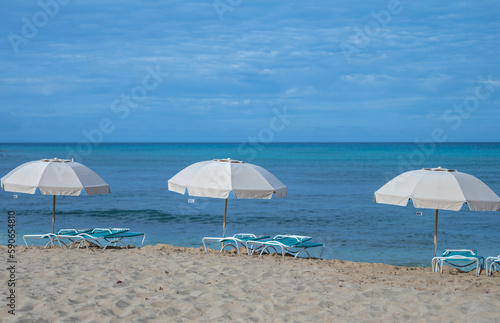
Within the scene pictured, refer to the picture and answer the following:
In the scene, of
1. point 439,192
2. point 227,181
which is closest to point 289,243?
point 227,181

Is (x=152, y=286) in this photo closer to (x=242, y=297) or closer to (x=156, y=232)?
(x=242, y=297)

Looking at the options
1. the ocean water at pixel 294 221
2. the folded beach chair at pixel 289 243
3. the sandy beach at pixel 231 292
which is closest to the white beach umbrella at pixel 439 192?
the sandy beach at pixel 231 292

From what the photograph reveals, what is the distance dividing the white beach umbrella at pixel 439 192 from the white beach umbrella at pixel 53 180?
5.53m

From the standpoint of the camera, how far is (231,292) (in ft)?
22.4

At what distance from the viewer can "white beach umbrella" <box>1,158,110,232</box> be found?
980 centimetres

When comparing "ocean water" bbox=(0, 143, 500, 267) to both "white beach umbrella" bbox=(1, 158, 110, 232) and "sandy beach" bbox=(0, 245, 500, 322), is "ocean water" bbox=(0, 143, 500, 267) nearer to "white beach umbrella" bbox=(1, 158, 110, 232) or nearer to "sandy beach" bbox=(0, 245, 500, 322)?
"white beach umbrella" bbox=(1, 158, 110, 232)

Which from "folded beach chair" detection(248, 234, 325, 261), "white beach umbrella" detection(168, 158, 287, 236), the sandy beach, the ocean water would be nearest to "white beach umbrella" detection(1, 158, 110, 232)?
the sandy beach

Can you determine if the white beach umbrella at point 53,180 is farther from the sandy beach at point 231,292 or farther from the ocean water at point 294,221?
the ocean water at point 294,221

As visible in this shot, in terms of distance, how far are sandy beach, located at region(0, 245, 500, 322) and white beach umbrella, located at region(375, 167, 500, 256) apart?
3.91ft

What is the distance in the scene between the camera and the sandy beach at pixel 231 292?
5809 mm

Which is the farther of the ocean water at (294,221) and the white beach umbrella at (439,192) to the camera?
the ocean water at (294,221)

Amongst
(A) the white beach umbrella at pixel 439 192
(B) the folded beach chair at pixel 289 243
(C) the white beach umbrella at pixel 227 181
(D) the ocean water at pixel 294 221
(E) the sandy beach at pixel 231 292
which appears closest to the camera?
(E) the sandy beach at pixel 231 292

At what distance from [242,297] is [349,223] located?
11.1 meters

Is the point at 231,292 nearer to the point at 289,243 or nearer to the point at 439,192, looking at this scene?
the point at 289,243
